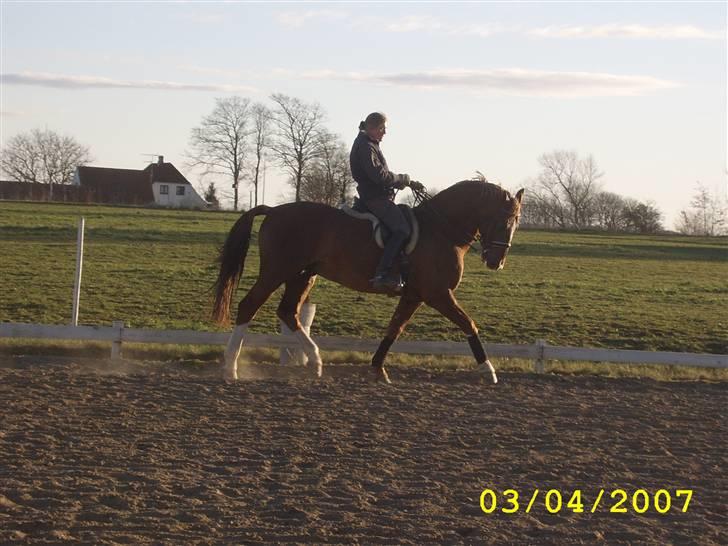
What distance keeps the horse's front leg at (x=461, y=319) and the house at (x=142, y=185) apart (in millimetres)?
66525

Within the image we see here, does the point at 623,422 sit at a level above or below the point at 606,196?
below

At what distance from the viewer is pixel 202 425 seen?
7.51m

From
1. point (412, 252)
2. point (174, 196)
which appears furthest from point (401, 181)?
point (174, 196)

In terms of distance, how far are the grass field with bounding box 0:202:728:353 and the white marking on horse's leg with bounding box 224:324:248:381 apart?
4.91 metres

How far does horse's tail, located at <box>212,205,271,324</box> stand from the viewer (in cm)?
1059

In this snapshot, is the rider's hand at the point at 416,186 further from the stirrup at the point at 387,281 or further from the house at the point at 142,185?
the house at the point at 142,185

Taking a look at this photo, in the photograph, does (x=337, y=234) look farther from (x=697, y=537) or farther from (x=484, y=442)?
(x=697, y=537)

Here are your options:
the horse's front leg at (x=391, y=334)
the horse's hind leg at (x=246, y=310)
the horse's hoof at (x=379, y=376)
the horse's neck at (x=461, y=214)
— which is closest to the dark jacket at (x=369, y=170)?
the horse's neck at (x=461, y=214)

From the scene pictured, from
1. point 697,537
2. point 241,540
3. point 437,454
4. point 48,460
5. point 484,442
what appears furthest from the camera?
point 484,442

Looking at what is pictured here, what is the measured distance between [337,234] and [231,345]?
158 centimetres

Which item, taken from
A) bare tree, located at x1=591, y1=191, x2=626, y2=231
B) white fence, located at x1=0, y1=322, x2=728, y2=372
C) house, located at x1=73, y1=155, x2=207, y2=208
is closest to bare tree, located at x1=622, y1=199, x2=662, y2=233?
bare tree, located at x1=591, y1=191, x2=626, y2=231

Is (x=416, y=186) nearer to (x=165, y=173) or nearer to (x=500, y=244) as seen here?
(x=500, y=244)

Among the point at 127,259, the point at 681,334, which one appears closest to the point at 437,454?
the point at 681,334

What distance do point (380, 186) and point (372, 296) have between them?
968 cm
